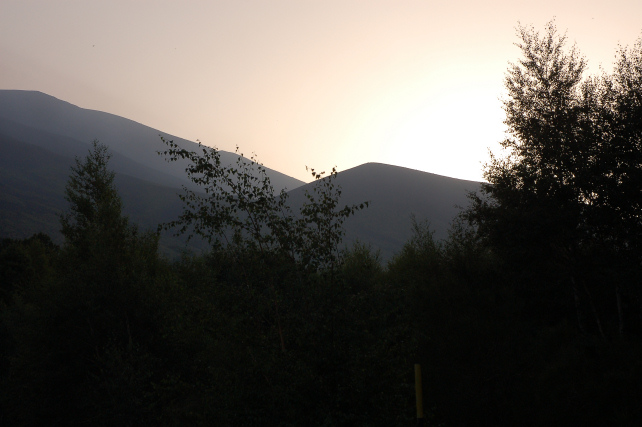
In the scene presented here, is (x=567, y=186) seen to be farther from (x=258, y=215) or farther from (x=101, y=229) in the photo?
(x=101, y=229)

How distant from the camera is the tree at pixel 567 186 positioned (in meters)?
18.3

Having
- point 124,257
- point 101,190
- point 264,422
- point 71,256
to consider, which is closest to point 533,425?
point 264,422

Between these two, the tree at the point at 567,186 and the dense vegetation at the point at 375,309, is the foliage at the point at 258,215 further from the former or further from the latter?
the tree at the point at 567,186

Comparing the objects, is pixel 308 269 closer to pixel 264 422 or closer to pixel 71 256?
pixel 264 422

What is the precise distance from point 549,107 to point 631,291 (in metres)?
9.57

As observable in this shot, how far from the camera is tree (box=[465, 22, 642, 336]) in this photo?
18.3 metres

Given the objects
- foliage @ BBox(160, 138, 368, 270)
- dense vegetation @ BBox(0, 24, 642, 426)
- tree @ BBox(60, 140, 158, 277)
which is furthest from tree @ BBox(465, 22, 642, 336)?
tree @ BBox(60, 140, 158, 277)

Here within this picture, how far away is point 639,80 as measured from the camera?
749 inches

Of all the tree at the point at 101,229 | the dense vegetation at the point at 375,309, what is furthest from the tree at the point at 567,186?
the tree at the point at 101,229

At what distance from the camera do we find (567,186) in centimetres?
1970

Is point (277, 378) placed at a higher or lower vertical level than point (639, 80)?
lower

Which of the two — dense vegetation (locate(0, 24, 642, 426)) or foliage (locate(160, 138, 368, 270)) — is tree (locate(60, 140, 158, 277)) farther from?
foliage (locate(160, 138, 368, 270))

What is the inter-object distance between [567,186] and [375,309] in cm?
1350

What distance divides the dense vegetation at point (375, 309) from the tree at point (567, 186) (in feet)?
0.27
